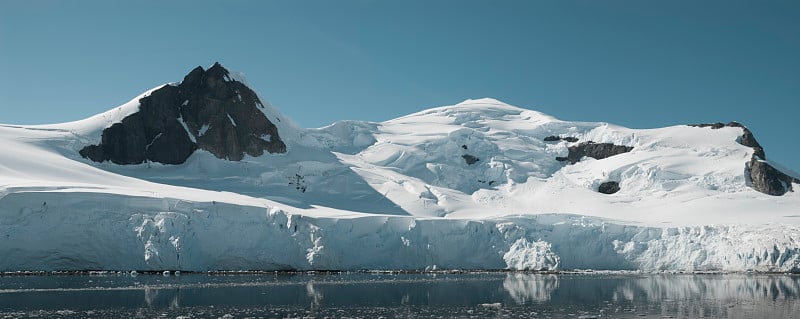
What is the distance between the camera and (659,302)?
36.3 metres

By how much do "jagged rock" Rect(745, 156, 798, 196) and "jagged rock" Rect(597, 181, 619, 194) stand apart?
12.6 meters

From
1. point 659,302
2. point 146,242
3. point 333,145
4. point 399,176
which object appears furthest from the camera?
point 333,145

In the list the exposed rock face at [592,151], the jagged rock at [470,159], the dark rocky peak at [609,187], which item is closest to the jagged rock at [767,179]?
the dark rocky peak at [609,187]

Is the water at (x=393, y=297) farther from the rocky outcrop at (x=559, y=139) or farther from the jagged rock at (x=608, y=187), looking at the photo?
the rocky outcrop at (x=559, y=139)

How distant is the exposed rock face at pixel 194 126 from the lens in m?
75.0

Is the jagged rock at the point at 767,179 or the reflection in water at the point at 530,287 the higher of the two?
the jagged rock at the point at 767,179

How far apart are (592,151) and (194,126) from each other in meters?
45.0

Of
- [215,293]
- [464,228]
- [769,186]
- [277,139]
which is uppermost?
[277,139]

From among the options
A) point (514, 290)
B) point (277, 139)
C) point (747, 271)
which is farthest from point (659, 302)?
point (277, 139)

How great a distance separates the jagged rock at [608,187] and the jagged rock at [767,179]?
12598mm

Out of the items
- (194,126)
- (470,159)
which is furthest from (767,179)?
(194,126)

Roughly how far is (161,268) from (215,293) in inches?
711

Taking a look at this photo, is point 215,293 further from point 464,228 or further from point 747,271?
point 747,271

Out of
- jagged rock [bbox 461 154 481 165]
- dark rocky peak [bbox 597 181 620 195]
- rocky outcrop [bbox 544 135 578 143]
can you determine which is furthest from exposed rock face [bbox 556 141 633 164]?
jagged rock [bbox 461 154 481 165]
